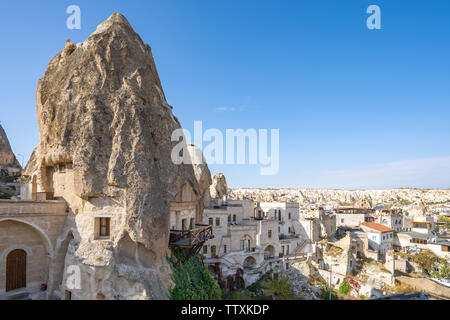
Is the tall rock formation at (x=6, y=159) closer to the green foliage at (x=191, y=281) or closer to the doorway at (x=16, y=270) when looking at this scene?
the doorway at (x=16, y=270)

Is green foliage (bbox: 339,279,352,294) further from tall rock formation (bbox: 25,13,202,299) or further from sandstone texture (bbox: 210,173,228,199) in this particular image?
Answer: tall rock formation (bbox: 25,13,202,299)

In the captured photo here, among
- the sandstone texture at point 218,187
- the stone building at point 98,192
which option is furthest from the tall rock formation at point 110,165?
the sandstone texture at point 218,187

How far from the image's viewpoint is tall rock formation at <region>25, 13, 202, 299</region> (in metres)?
14.8

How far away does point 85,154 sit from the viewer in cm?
1505

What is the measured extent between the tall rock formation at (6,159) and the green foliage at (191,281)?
5116 centimetres

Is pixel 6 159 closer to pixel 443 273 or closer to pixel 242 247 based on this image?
pixel 242 247

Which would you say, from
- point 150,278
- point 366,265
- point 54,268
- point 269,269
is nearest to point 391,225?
point 366,265

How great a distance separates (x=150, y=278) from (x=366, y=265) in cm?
3656

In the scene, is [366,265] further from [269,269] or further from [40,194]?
[40,194]

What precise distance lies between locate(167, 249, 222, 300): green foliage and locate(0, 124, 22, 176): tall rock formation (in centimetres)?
5116

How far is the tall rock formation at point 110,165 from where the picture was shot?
14766 millimetres

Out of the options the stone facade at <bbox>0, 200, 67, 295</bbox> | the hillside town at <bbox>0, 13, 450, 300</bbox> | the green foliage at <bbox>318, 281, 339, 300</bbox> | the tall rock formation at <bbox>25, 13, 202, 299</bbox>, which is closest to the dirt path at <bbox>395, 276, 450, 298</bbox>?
the green foliage at <bbox>318, 281, 339, 300</bbox>
